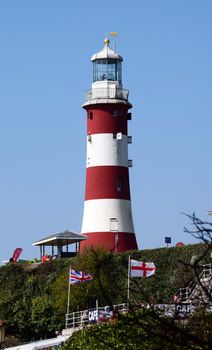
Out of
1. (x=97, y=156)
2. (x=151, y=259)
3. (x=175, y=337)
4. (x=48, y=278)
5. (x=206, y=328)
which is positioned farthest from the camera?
(x=97, y=156)

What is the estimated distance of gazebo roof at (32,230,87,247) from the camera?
207ft

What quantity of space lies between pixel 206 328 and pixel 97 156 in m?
53.2

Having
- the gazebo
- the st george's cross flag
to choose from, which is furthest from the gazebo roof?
the st george's cross flag

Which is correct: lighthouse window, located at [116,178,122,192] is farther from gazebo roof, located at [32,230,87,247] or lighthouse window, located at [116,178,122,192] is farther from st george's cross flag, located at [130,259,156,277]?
st george's cross flag, located at [130,259,156,277]

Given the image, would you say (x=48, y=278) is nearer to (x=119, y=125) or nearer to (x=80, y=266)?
(x=80, y=266)

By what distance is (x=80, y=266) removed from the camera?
2191 inches

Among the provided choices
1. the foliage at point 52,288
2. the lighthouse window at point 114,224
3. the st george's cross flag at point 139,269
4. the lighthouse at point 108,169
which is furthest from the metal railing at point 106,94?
the st george's cross flag at point 139,269

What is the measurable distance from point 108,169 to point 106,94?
5124 millimetres

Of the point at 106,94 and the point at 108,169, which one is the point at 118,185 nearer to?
the point at 108,169

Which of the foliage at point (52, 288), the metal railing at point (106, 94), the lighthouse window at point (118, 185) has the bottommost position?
the foliage at point (52, 288)

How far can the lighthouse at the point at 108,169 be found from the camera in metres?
62.5

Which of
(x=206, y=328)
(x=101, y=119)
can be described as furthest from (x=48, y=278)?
(x=206, y=328)

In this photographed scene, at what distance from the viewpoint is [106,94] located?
2594 inches

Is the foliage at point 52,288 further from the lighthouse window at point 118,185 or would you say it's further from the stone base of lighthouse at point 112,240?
the lighthouse window at point 118,185
